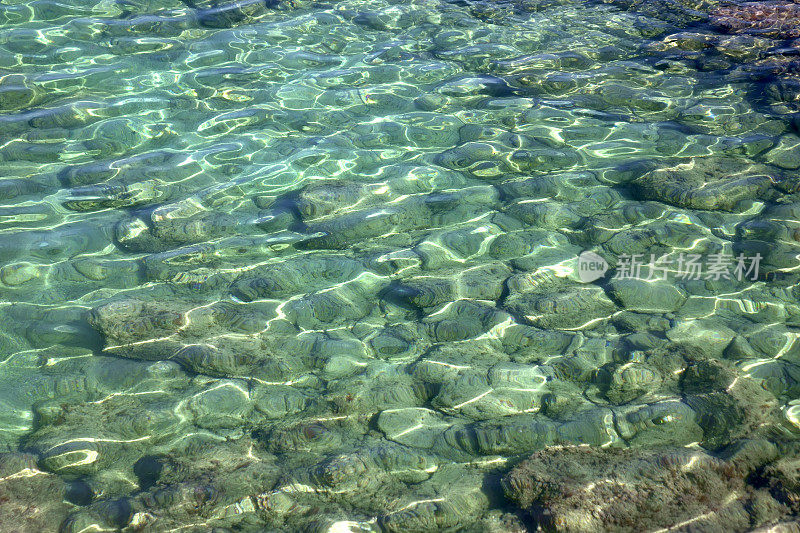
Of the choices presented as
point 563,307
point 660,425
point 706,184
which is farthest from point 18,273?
point 706,184

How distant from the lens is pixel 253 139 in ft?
20.8

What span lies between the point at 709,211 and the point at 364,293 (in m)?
3.04

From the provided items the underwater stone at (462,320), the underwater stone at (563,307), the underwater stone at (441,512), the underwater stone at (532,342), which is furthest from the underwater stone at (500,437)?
the underwater stone at (563,307)

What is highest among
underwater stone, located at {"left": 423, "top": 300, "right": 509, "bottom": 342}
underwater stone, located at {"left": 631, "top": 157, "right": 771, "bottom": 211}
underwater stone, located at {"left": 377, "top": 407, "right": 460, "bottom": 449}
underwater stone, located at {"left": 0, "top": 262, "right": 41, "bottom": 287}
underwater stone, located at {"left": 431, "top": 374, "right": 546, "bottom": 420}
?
underwater stone, located at {"left": 631, "top": 157, "right": 771, "bottom": 211}

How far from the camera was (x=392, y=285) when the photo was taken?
448 centimetres

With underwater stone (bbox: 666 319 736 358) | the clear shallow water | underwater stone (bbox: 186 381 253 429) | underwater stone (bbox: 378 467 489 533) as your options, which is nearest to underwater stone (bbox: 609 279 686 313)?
the clear shallow water

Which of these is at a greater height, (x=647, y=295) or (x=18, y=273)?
(x=18, y=273)

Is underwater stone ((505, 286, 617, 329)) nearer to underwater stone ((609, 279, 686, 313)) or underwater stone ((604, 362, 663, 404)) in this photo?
underwater stone ((609, 279, 686, 313))

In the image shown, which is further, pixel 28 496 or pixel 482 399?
pixel 482 399

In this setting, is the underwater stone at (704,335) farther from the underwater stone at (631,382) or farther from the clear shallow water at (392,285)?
the underwater stone at (631,382)

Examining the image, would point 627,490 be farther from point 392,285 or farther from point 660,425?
point 392,285

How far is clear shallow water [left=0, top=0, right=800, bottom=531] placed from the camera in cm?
303

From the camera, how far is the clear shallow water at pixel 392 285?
3.03 m

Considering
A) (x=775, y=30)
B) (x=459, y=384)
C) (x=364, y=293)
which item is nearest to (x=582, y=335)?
(x=459, y=384)
